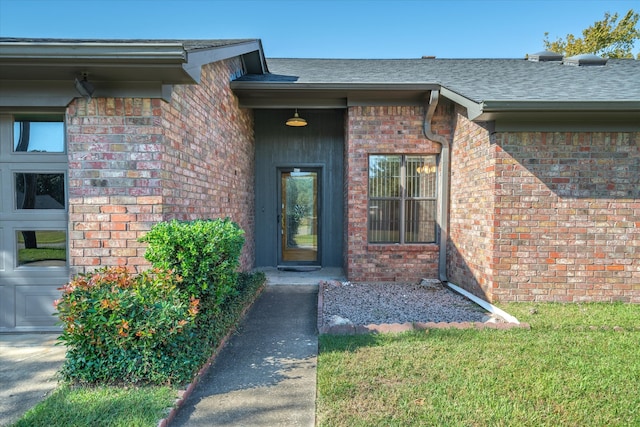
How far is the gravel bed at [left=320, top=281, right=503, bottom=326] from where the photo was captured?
13.0 feet

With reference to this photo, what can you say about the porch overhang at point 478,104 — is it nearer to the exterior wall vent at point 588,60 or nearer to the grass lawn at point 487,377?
the grass lawn at point 487,377

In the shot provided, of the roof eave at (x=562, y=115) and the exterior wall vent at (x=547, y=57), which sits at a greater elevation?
the exterior wall vent at (x=547, y=57)

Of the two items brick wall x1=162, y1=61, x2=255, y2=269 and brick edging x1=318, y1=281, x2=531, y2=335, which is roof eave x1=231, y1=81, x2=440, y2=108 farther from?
brick edging x1=318, y1=281, x2=531, y2=335

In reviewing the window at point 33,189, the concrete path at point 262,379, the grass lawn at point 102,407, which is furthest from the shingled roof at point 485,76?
the grass lawn at point 102,407

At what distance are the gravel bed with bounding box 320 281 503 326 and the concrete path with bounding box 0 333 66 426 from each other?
258cm

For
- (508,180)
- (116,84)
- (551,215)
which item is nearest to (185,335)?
(116,84)

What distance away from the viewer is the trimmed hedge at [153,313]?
2.42 meters

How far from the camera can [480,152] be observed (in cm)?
470

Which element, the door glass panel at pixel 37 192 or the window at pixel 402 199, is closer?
the door glass panel at pixel 37 192

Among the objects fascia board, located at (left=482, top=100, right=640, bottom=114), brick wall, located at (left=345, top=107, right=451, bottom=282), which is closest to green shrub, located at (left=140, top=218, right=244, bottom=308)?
brick wall, located at (left=345, top=107, right=451, bottom=282)

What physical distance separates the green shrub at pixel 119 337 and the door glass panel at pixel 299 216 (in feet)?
15.3

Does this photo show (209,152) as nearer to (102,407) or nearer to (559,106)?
(102,407)

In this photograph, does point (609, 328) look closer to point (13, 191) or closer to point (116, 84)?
point (116, 84)

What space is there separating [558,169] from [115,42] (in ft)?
17.7
